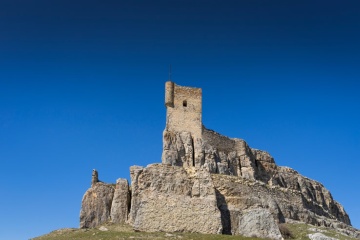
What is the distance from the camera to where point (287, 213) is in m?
63.8

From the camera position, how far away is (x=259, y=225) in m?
52.9

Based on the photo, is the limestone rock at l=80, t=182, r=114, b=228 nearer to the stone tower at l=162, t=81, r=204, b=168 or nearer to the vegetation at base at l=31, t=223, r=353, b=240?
the vegetation at base at l=31, t=223, r=353, b=240

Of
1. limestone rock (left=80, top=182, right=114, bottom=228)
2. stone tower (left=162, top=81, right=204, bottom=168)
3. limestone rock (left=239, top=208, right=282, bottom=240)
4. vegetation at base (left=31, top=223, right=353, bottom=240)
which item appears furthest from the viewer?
stone tower (left=162, top=81, right=204, bottom=168)

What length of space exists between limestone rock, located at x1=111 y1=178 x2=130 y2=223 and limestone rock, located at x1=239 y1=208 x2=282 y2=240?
11920 mm

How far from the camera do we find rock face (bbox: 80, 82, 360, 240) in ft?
173

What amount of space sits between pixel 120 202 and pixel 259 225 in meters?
14.7

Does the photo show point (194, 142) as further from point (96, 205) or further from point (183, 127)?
point (96, 205)

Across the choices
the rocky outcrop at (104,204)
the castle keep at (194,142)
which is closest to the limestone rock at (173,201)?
the rocky outcrop at (104,204)

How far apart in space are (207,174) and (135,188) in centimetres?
738

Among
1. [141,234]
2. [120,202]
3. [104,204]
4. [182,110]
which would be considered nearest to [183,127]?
[182,110]

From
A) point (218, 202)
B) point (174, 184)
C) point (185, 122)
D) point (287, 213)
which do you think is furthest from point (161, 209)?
point (185, 122)

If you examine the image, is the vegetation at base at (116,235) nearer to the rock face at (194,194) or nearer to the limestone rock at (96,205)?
the rock face at (194,194)

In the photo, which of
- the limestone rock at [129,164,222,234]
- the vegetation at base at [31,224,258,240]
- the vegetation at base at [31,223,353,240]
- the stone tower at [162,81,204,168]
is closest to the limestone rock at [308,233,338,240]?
the vegetation at base at [31,223,353,240]

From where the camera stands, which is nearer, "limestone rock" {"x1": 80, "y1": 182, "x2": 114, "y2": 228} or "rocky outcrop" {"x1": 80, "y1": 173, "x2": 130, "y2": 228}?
"rocky outcrop" {"x1": 80, "y1": 173, "x2": 130, "y2": 228}
